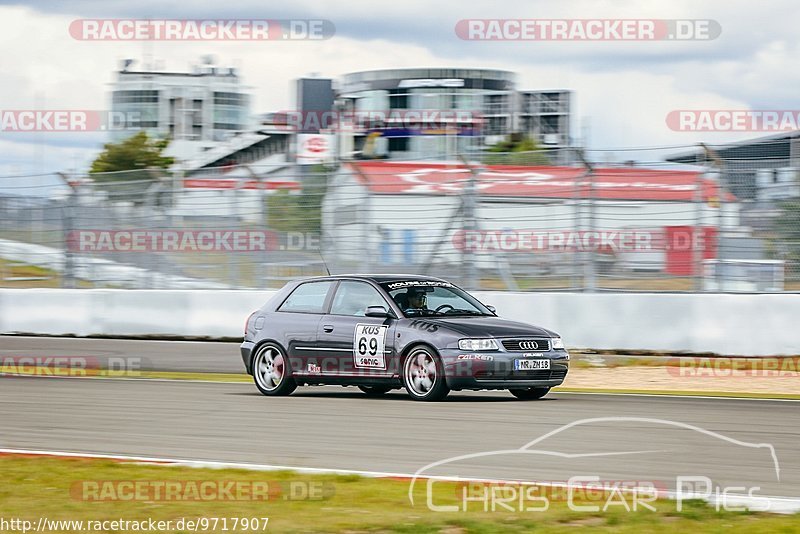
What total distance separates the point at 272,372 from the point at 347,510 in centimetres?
703

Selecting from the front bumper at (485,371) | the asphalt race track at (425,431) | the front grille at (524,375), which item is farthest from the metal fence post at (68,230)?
the front grille at (524,375)

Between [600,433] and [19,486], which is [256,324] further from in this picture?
[19,486]

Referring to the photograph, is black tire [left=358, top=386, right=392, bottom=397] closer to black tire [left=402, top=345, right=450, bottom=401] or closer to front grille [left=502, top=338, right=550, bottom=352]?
black tire [left=402, top=345, right=450, bottom=401]

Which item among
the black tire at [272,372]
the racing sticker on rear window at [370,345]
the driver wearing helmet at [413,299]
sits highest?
the driver wearing helmet at [413,299]

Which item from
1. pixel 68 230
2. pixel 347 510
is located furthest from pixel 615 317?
pixel 347 510

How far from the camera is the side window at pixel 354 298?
43.2 feet

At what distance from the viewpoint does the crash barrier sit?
16906mm

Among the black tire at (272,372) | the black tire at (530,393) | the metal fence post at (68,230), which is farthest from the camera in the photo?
the metal fence post at (68,230)

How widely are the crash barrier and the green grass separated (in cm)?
1065

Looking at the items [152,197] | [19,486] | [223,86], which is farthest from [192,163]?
[19,486]

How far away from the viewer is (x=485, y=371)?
475 inches

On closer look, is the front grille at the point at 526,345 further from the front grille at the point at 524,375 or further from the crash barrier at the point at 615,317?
the crash barrier at the point at 615,317

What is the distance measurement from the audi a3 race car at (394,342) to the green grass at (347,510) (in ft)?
15.5

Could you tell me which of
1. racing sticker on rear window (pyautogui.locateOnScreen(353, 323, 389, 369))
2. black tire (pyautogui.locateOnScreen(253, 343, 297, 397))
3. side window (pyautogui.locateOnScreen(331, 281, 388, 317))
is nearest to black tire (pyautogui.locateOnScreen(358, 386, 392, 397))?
racing sticker on rear window (pyautogui.locateOnScreen(353, 323, 389, 369))
